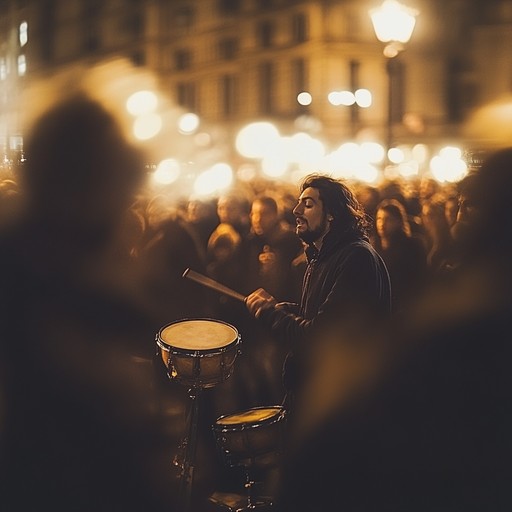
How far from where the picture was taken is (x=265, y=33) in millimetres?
53094

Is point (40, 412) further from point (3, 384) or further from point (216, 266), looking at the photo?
point (216, 266)

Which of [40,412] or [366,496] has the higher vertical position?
[40,412]

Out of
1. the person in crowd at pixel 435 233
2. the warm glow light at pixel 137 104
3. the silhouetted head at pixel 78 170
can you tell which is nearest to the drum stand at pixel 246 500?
the silhouetted head at pixel 78 170

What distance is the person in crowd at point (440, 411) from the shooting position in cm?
290

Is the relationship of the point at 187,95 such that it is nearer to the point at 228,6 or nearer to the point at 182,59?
the point at 182,59

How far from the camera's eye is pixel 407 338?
321 cm

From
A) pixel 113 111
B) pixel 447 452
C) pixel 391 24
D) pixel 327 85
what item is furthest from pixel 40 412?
pixel 327 85

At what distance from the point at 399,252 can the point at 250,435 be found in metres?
3.09

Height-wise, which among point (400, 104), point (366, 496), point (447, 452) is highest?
point (400, 104)

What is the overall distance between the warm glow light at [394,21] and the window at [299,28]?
42697mm

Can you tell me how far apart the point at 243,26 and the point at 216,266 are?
50.6m

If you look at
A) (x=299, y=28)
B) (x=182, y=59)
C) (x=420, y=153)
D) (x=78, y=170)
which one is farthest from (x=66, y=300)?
(x=182, y=59)

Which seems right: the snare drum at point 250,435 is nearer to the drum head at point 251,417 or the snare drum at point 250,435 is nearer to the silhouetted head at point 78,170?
the drum head at point 251,417

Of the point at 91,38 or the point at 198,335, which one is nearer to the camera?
the point at 198,335
